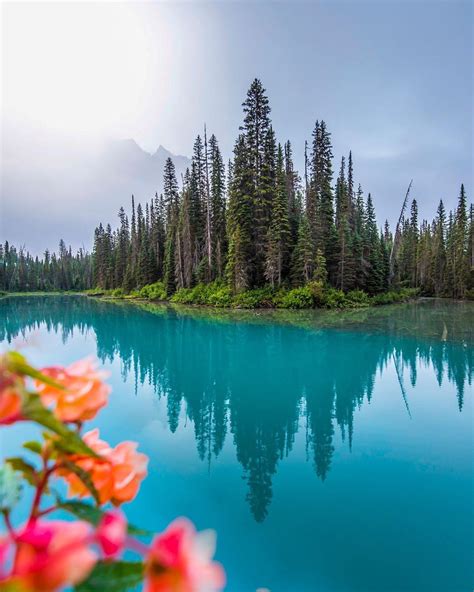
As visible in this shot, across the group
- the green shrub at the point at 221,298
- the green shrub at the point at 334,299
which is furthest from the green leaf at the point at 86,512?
the green shrub at the point at 221,298

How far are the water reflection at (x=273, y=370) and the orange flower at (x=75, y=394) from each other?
3571mm

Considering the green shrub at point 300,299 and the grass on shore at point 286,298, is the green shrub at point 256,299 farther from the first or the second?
the green shrub at point 300,299

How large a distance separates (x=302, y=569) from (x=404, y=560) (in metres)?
0.81

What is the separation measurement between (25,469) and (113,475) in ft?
0.33

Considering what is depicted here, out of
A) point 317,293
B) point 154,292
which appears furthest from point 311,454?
point 154,292

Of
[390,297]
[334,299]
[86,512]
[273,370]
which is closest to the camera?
[86,512]

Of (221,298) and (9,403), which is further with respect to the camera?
(221,298)

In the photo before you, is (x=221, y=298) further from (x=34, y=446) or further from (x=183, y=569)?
(x=183, y=569)

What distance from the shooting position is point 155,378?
8383 mm

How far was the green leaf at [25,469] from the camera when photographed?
0.40 metres

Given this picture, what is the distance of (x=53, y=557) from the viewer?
0.24 m

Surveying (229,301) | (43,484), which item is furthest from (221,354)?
(229,301)

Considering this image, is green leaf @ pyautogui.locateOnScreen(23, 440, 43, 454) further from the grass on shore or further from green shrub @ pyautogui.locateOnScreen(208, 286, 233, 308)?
green shrub @ pyautogui.locateOnScreen(208, 286, 233, 308)

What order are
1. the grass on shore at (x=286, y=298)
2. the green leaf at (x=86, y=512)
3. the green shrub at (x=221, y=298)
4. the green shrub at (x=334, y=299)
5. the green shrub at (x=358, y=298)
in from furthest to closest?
the green shrub at (x=221, y=298) < the green shrub at (x=358, y=298) < the green shrub at (x=334, y=299) < the grass on shore at (x=286, y=298) < the green leaf at (x=86, y=512)
